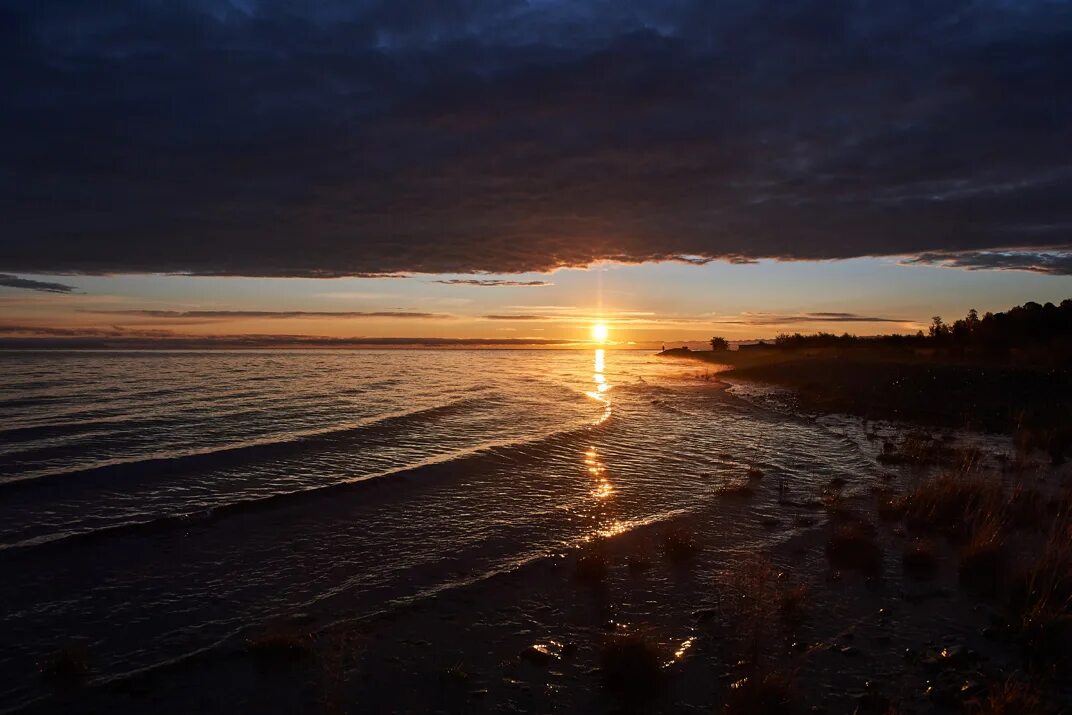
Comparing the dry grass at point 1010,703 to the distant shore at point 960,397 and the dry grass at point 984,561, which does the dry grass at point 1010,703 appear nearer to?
the dry grass at point 984,561

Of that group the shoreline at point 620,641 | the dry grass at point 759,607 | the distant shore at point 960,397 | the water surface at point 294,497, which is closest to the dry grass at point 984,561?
the shoreline at point 620,641

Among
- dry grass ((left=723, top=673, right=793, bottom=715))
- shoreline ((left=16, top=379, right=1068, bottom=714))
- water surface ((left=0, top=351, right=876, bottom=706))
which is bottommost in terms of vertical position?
water surface ((left=0, top=351, right=876, bottom=706))

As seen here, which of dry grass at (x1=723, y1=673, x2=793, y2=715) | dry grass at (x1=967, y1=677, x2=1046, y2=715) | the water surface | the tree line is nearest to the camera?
dry grass at (x1=967, y1=677, x2=1046, y2=715)

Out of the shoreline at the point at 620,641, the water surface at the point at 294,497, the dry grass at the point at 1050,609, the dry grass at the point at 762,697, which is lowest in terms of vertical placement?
the water surface at the point at 294,497

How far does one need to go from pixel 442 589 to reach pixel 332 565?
8.70 ft

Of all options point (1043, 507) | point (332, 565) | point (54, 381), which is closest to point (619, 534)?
point (332, 565)

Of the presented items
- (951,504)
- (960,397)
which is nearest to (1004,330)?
(960,397)

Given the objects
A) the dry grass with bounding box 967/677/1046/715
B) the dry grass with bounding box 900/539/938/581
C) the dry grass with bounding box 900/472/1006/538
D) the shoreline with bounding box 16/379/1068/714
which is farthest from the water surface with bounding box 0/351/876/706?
the dry grass with bounding box 967/677/1046/715

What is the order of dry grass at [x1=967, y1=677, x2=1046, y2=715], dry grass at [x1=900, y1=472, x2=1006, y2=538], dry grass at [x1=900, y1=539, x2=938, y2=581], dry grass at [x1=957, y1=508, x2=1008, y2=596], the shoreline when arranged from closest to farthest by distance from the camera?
dry grass at [x1=967, y1=677, x2=1046, y2=715], the shoreline, dry grass at [x1=957, y1=508, x2=1008, y2=596], dry grass at [x1=900, y1=539, x2=938, y2=581], dry grass at [x1=900, y1=472, x2=1006, y2=538]

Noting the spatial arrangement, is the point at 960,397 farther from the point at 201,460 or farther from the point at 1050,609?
the point at 201,460

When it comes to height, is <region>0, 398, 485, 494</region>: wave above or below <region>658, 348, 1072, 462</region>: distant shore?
below

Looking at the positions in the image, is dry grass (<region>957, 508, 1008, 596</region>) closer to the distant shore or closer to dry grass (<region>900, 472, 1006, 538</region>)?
dry grass (<region>900, 472, 1006, 538</region>)

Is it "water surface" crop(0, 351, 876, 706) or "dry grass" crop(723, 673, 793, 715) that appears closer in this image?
"dry grass" crop(723, 673, 793, 715)

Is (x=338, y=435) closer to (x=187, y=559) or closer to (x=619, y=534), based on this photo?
(x=187, y=559)
